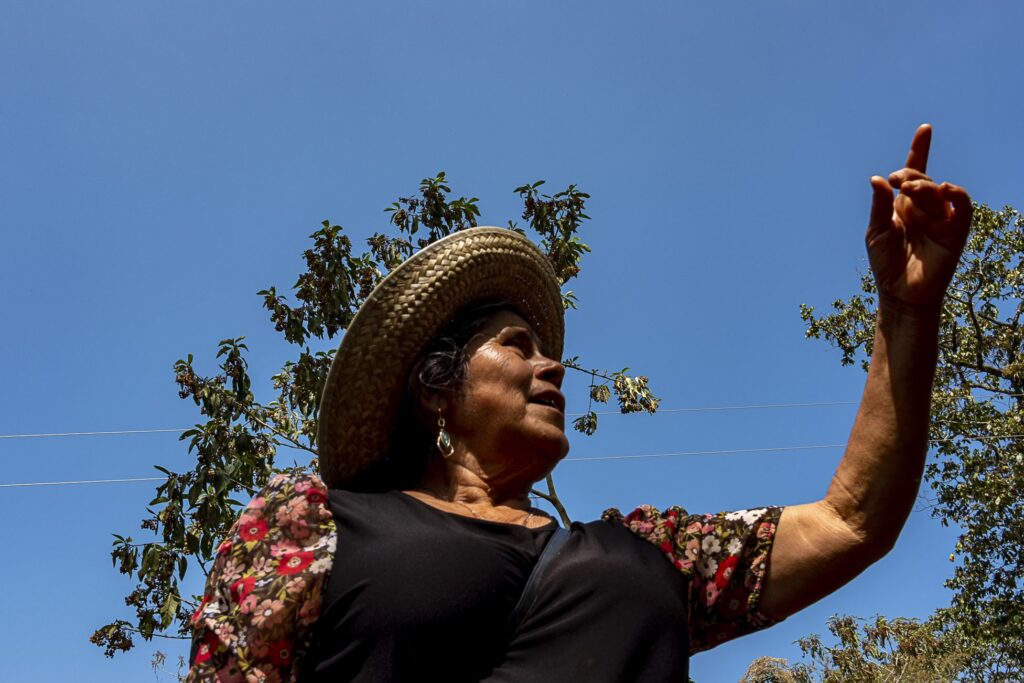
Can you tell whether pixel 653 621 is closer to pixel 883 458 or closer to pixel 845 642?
pixel 883 458

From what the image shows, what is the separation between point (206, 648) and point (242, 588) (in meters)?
0.12

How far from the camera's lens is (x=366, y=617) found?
6.23ft

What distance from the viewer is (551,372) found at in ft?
8.25

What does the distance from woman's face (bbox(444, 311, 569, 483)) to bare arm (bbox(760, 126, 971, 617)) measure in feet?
1.90

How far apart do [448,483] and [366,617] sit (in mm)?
565

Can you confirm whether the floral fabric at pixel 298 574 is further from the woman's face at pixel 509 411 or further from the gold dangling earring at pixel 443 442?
the gold dangling earring at pixel 443 442

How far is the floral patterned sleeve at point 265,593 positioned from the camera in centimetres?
190

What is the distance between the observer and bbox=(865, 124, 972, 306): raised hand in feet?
6.50

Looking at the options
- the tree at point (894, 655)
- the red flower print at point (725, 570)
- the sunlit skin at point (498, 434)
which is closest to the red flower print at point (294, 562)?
the sunlit skin at point (498, 434)

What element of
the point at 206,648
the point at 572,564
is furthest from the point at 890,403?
the point at 206,648

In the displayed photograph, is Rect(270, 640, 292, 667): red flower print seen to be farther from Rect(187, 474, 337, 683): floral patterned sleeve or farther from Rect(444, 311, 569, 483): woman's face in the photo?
Rect(444, 311, 569, 483): woman's face

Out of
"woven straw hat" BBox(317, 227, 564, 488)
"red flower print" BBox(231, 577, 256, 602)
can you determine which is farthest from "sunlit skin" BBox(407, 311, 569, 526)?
"red flower print" BBox(231, 577, 256, 602)

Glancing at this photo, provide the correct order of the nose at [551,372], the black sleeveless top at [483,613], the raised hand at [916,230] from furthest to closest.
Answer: the nose at [551,372]
the raised hand at [916,230]
the black sleeveless top at [483,613]

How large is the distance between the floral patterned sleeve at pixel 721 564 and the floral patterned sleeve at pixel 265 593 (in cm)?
66
